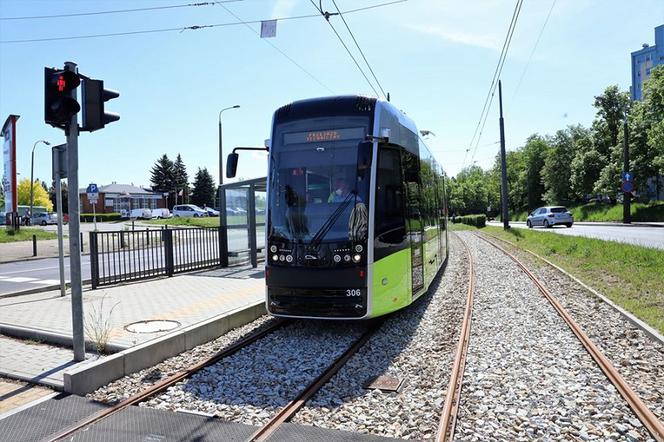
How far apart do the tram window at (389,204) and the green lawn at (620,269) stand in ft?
12.5

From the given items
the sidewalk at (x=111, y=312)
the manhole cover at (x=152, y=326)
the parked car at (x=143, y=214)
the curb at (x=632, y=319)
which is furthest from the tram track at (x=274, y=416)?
the parked car at (x=143, y=214)

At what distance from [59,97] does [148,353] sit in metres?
3.16

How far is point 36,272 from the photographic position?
51.9 ft

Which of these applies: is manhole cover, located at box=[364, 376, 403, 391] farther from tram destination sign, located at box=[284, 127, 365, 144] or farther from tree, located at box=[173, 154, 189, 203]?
tree, located at box=[173, 154, 189, 203]

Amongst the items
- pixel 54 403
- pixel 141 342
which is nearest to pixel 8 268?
pixel 141 342

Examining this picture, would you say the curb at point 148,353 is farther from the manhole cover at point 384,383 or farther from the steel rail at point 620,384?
the steel rail at point 620,384

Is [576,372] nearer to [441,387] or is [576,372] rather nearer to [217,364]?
[441,387]

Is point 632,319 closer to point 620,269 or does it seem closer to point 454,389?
point 454,389

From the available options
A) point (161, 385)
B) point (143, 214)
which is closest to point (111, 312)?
point (161, 385)

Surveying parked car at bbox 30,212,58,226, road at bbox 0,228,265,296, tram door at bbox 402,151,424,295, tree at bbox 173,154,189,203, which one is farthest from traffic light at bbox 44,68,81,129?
tree at bbox 173,154,189,203

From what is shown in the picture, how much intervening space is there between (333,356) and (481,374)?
6.10 feet

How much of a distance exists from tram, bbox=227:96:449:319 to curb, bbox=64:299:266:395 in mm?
988

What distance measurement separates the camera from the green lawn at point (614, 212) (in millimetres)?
39500

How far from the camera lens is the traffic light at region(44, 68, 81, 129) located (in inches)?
217
